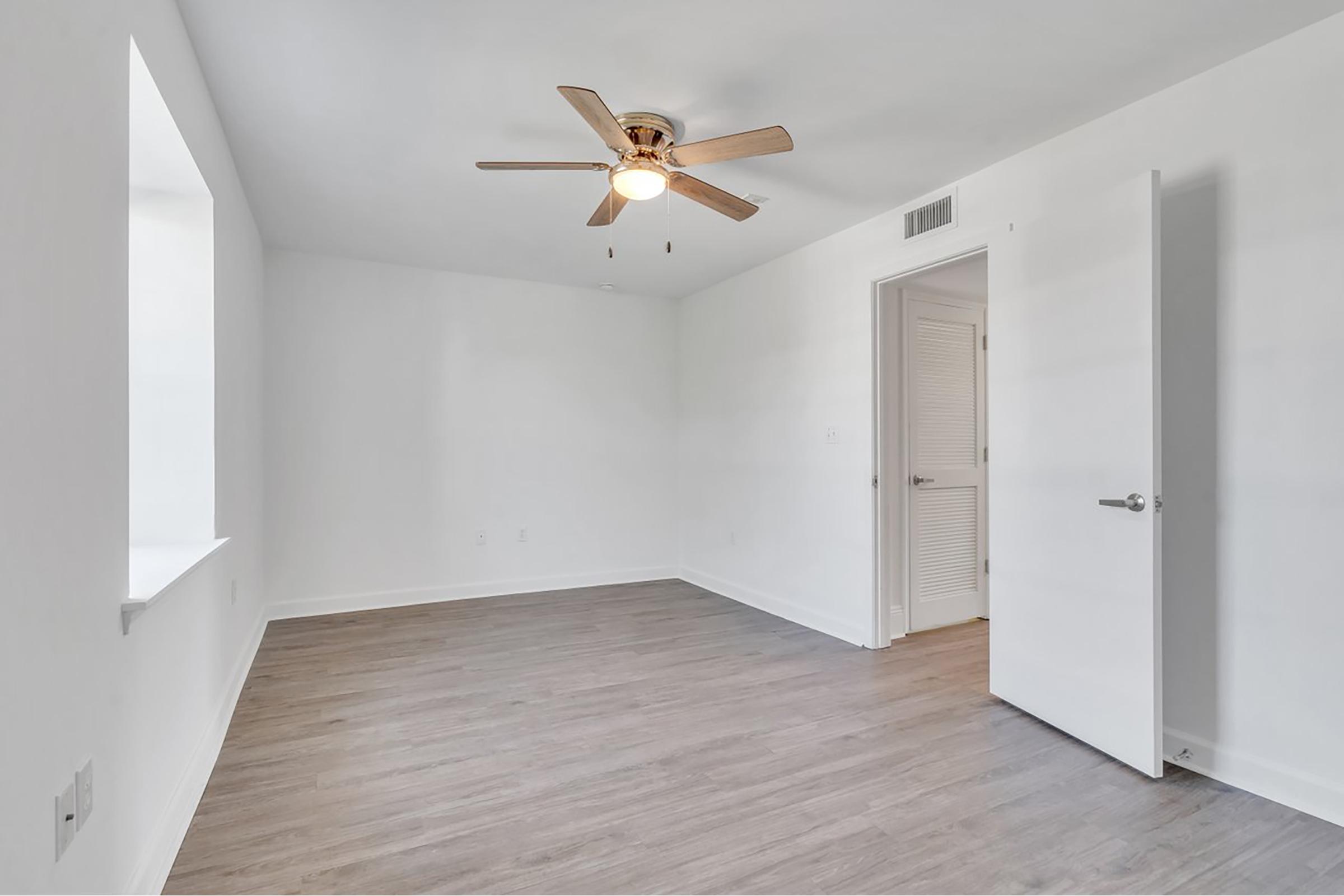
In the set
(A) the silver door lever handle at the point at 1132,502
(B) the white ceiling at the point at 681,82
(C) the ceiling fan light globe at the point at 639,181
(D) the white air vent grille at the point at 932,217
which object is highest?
(B) the white ceiling at the point at 681,82

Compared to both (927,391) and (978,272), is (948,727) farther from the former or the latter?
(978,272)

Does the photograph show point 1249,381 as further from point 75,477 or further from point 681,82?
point 75,477

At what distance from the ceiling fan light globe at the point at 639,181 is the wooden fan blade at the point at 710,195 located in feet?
0.25

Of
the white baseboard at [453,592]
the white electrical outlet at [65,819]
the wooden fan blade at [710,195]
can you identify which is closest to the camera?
the white electrical outlet at [65,819]

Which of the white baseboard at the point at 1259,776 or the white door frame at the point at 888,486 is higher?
the white door frame at the point at 888,486

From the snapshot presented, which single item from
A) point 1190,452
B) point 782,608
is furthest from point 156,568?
point 782,608

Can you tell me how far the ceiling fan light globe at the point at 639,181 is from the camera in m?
2.61

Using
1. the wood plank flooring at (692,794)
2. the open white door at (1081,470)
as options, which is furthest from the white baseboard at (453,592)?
the open white door at (1081,470)

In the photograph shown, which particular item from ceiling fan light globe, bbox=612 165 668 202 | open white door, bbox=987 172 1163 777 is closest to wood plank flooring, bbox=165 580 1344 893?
open white door, bbox=987 172 1163 777

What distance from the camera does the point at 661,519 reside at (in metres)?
5.95

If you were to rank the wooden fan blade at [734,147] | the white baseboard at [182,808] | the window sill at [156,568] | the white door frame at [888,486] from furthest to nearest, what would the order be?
the white door frame at [888,486] < the wooden fan blade at [734,147] < the white baseboard at [182,808] < the window sill at [156,568]

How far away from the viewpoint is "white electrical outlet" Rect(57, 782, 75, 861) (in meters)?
1.18

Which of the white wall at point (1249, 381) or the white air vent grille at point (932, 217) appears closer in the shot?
the white wall at point (1249, 381)

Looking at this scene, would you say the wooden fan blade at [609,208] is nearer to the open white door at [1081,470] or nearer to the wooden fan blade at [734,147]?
the wooden fan blade at [734,147]
